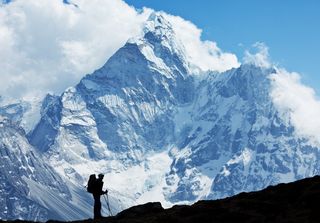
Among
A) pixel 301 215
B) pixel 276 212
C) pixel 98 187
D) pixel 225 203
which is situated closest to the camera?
pixel 301 215

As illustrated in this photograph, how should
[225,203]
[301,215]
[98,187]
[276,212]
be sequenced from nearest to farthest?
[301,215], [276,212], [225,203], [98,187]

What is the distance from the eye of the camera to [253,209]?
56781 mm

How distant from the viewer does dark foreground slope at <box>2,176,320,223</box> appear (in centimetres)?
5359

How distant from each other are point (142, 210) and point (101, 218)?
322cm

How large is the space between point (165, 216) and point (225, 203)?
474 centimetres

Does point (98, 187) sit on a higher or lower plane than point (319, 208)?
higher

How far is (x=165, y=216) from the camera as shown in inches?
2293

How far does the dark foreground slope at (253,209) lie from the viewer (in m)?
53.6

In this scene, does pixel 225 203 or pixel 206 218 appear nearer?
pixel 206 218

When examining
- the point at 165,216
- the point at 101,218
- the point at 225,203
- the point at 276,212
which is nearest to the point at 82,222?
the point at 101,218

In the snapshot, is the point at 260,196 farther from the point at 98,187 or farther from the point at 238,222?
the point at 98,187

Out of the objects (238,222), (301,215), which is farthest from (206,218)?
(301,215)

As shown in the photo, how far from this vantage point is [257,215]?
181 ft

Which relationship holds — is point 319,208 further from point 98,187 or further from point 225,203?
point 98,187
